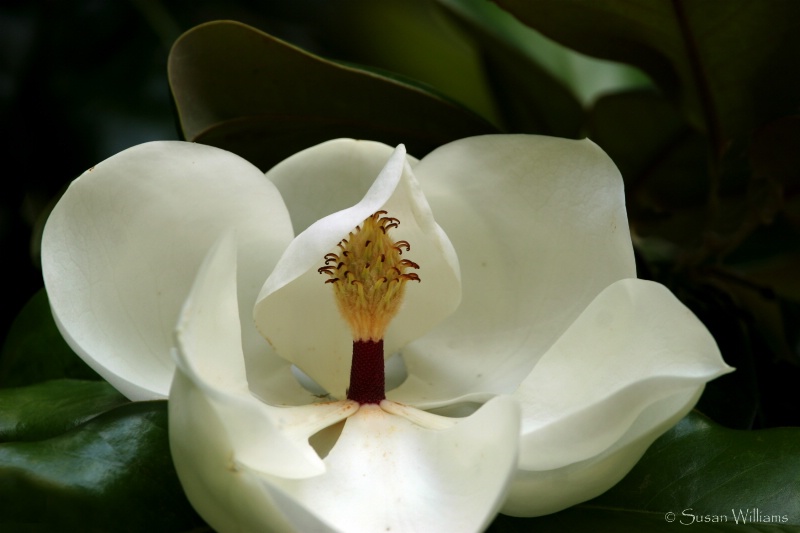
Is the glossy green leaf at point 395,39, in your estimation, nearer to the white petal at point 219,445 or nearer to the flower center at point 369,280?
the flower center at point 369,280

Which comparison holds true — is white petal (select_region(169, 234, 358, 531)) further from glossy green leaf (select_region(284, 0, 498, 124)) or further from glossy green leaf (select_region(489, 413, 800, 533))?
glossy green leaf (select_region(284, 0, 498, 124))

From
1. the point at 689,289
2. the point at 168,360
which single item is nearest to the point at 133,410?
the point at 168,360

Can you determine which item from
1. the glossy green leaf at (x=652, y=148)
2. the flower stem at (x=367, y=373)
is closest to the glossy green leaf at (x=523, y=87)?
the glossy green leaf at (x=652, y=148)

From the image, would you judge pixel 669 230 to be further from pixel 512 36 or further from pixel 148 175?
pixel 148 175

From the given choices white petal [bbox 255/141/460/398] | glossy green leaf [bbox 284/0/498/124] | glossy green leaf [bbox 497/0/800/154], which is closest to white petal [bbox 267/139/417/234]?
white petal [bbox 255/141/460/398]

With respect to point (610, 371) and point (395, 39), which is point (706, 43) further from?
point (395, 39)

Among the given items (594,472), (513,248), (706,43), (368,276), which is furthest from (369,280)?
(706,43)
